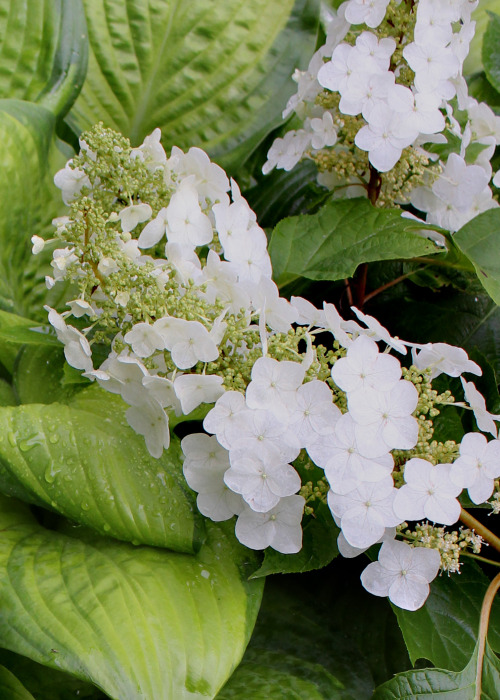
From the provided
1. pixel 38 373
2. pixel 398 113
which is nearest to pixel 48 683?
pixel 38 373

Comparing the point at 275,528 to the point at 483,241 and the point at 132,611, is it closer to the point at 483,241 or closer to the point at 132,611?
the point at 132,611

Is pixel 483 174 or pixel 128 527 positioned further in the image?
pixel 483 174

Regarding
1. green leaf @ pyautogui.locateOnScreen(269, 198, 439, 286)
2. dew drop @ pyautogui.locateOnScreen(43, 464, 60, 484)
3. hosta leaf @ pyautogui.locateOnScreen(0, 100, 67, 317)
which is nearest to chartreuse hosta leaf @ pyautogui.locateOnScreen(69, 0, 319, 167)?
hosta leaf @ pyautogui.locateOnScreen(0, 100, 67, 317)

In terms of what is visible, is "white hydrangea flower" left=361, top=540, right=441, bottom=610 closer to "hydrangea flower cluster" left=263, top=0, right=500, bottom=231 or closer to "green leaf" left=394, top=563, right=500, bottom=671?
"green leaf" left=394, top=563, right=500, bottom=671

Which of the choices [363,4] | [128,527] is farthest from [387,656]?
[363,4]

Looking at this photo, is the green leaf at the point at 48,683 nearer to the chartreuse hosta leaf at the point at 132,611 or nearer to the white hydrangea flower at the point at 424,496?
the chartreuse hosta leaf at the point at 132,611

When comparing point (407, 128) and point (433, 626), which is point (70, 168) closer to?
point (407, 128)

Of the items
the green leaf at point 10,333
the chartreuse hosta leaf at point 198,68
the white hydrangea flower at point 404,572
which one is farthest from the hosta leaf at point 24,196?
the white hydrangea flower at point 404,572
